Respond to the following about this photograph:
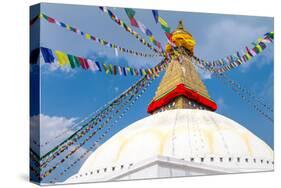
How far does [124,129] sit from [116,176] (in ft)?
2.64

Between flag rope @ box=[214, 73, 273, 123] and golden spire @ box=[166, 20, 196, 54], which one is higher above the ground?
golden spire @ box=[166, 20, 196, 54]

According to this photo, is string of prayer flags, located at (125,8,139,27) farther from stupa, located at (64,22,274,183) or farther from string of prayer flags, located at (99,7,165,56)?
stupa, located at (64,22,274,183)

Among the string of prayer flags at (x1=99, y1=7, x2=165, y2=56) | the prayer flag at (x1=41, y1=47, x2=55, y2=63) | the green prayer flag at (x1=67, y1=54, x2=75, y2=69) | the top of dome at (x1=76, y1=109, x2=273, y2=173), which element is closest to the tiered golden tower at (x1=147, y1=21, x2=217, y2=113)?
the top of dome at (x1=76, y1=109, x2=273, y2=173)

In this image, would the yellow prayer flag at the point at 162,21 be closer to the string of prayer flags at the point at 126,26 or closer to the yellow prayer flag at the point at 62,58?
the string of prayer flags at the point at 126,26

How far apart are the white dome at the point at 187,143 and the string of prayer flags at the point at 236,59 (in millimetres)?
812

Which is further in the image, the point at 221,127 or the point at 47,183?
the point at 221,127

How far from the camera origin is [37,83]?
844cm

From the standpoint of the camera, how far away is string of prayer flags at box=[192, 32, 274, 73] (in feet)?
33.4

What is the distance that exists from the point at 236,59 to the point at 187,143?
1.90m

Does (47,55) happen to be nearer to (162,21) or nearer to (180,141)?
(162,21)

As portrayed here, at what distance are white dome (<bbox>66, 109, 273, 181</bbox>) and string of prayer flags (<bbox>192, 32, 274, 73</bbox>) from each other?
2.66 feet

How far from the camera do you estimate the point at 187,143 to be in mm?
9570

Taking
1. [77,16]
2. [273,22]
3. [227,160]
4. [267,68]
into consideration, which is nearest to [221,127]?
[227,160]

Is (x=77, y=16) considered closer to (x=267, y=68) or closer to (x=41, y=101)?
(x=41, y=101)
